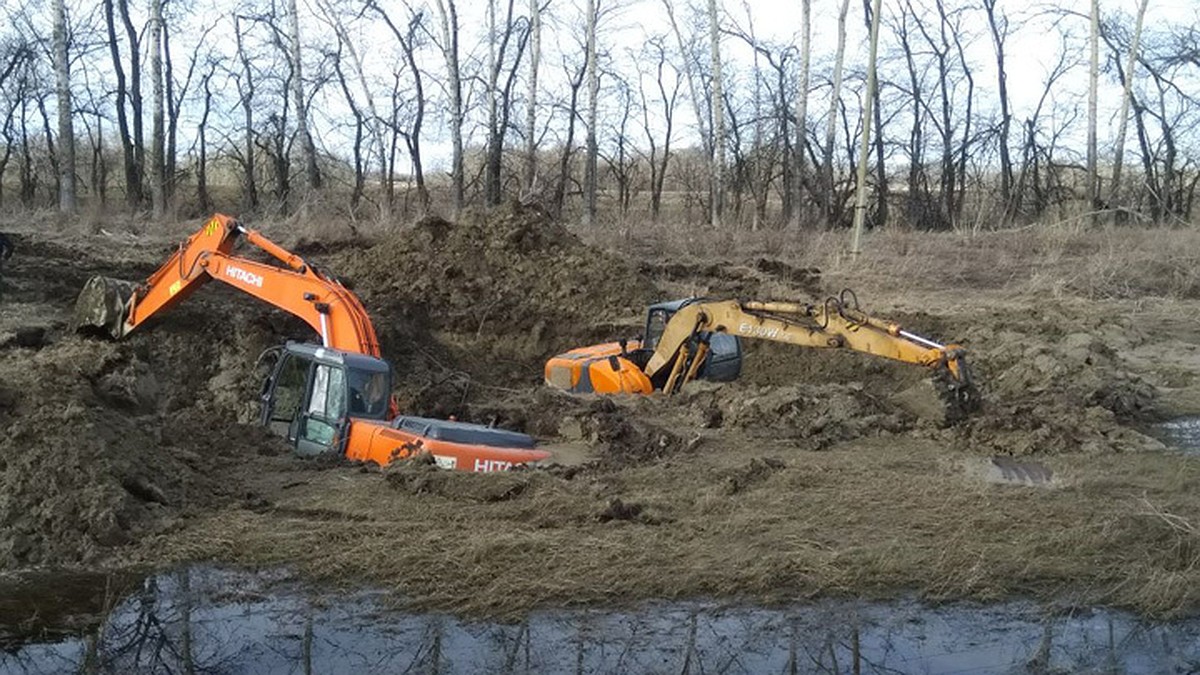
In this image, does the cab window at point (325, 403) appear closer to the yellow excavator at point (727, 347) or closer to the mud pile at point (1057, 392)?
the yellow excavator at point (727, 347)

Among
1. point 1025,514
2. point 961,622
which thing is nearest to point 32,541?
point 961,622

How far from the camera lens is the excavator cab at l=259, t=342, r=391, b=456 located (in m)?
9.86

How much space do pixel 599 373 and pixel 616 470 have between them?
12.8 feet

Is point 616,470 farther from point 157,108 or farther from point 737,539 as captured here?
point 157,108

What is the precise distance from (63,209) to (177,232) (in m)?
2.66

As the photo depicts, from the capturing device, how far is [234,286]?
1288cm

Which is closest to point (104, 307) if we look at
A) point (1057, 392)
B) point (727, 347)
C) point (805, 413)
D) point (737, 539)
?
point (727, 347)

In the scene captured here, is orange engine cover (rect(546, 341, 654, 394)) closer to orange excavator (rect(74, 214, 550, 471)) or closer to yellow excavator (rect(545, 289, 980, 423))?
yellow excavator (rect(545, 289, 980, 423))

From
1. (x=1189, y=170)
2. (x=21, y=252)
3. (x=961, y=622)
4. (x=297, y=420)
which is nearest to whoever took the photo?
(x=961, y=622)

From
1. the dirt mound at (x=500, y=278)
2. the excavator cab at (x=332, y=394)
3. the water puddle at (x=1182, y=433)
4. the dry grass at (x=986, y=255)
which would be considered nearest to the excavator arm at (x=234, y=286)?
the excavator cab at (x=332, y=394)

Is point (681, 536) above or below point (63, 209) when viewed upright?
below

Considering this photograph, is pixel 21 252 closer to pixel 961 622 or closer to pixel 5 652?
pixel 5 652

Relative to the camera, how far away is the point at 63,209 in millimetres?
22297

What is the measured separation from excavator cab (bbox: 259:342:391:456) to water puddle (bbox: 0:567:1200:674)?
9.93ft
